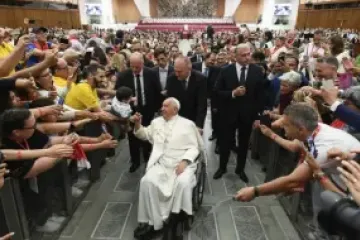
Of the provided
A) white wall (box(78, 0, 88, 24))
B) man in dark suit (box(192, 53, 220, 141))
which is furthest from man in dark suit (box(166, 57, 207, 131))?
white wall (box(78, 0, 88, 24))

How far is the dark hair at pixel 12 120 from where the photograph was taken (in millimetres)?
2141

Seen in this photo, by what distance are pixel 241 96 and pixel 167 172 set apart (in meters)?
1.39

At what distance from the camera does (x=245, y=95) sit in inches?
143

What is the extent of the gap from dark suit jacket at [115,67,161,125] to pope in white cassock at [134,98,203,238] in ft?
2.50

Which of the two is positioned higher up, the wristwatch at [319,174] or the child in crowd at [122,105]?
the child in crowd at [122,105]

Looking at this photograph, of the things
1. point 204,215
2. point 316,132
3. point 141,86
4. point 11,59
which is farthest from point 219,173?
point 11,59

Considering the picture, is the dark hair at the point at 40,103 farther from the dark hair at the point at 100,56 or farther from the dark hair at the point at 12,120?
the dark hair at the point at 100,56

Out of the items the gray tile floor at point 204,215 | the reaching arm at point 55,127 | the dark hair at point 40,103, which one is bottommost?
the gray tile floor at point 204,215

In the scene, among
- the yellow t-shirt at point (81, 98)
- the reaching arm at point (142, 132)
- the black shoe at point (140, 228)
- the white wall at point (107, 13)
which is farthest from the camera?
the white wall at point (107, 13)

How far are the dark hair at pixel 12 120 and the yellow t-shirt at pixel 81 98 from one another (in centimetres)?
125

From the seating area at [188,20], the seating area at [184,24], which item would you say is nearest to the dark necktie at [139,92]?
the seating area at [184,24]

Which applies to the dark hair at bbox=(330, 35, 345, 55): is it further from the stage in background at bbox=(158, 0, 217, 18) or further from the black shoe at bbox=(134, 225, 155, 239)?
the stage in background at bbox=(158, 0, 217, 18)

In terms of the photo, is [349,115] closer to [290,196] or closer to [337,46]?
[290,196]

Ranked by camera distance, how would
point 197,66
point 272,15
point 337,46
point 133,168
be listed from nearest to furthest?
1. point 133,168
2. point 337,46
3. point 197,66
4. point 272,15
